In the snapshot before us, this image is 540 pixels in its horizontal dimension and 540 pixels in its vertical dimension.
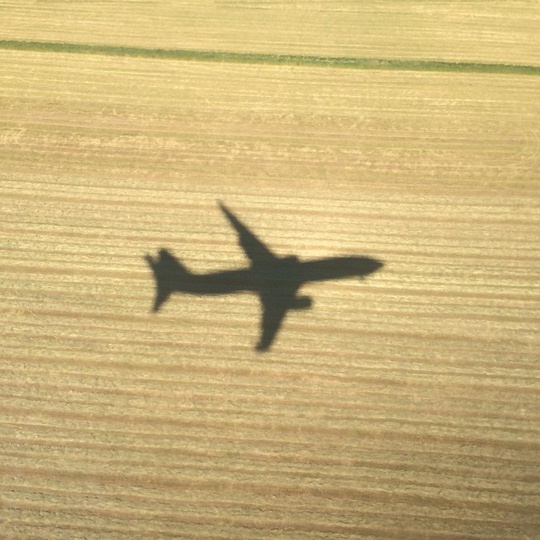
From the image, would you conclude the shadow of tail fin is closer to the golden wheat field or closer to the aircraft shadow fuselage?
the aircraft shadow fuselage

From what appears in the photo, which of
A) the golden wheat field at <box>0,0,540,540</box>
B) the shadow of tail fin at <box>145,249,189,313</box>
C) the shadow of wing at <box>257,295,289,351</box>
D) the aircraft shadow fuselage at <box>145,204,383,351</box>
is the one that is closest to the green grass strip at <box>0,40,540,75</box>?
the golden wheat field at <box>0,0,540,540</box>

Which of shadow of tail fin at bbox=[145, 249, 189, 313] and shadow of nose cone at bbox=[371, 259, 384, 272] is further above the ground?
shadow of nose cone at bbox=[371, 259, 384, 272]

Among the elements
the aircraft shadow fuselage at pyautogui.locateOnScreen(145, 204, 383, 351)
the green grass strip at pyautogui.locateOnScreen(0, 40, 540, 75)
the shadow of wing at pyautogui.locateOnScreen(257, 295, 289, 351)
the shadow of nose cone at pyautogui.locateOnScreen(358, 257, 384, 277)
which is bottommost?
the shadow of wing at pyautogui.locateOnScreen(257, 295, 289, 351)

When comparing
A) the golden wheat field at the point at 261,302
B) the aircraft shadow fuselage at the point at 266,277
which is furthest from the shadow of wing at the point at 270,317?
the golden wheat field at the point at 261,302

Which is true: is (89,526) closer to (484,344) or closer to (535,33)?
(484,344)

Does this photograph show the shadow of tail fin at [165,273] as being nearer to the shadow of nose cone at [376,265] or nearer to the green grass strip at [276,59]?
the shadow of nose cone at [376,265]

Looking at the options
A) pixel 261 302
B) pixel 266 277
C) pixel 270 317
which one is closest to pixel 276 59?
pixel 266 277
